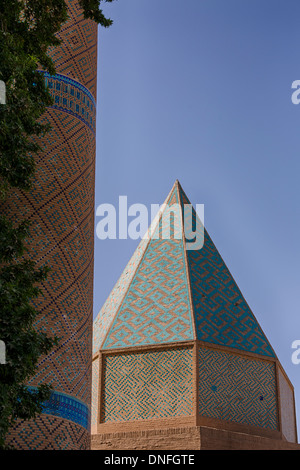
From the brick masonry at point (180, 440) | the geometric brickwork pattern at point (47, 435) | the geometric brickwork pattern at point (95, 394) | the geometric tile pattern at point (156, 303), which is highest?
the geometric tile pattern at point (156, 303)

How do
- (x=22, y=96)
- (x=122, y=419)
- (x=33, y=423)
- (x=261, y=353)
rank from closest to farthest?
(x=22, y=96) < (x=33, y=423) < (x=122, y=419) < (x=261, y=353)

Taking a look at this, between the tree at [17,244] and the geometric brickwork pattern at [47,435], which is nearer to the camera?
the tree at [17,244]

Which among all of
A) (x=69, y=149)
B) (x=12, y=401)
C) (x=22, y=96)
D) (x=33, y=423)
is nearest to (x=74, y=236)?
(x=69, y=149)

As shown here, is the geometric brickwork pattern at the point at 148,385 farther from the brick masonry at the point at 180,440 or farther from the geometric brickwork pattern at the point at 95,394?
the brick masonry at the point at 180,440

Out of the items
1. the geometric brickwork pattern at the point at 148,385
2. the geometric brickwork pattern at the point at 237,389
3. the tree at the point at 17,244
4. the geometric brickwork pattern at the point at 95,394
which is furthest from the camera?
the geometric brickwork pattern at the point at 95,394

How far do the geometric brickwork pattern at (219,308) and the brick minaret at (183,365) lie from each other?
0.6 inches

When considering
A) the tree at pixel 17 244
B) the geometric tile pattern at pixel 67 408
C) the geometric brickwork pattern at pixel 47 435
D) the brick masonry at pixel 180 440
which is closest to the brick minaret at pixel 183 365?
the brick masonry at pixel 180 440

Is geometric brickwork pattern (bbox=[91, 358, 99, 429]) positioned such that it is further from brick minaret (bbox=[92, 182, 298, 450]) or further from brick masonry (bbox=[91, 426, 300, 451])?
brick masonry (bbox=[91, 426, 300, 451])

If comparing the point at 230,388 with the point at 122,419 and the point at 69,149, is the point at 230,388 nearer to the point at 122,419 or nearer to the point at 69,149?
the point at 122,419

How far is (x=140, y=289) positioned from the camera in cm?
976

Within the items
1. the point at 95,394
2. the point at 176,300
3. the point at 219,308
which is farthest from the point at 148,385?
the point at 219,308

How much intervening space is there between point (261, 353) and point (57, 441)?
15.2 ft

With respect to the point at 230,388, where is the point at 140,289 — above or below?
above

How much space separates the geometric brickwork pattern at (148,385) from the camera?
28.2ft
